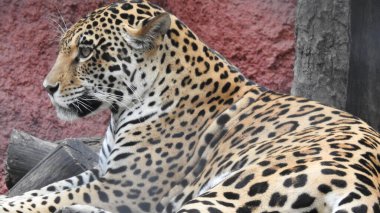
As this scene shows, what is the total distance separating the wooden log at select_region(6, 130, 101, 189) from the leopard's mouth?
1268mm

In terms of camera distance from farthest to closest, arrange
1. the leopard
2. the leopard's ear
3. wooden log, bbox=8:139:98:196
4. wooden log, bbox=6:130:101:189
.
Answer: wooden log, bbox=6:130:101:189, wooden log, bbox=8:139:98:196, the leopard's ear, the leopard

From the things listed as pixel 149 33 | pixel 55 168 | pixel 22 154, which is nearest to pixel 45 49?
pixel 22 154

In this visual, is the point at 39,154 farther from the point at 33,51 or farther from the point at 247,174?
the point at 247,174

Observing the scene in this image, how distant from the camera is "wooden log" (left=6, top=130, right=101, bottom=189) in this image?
10.2 metres

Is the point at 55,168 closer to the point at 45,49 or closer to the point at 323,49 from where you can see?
the point at 323,49

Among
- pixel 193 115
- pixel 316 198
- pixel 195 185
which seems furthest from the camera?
pixel 193 115

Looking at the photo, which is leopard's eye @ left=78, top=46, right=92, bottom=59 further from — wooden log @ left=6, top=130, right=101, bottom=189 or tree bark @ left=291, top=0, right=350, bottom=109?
tree bark @ left=291, top=0, right=350, bottom=109

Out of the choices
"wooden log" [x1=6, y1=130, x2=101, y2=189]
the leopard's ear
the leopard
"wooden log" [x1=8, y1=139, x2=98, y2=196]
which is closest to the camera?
the leopard

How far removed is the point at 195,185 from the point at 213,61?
1.29m

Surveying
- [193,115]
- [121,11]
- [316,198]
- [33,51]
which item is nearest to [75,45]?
[121,11]

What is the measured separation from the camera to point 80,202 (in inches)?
322

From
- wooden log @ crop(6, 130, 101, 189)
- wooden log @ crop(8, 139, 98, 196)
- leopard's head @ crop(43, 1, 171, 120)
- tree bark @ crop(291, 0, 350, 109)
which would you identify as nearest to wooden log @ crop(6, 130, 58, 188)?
wooden log @ crop(6, 130, 101, 189)

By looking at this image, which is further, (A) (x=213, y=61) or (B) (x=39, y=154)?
(B) (x=39, y=154)

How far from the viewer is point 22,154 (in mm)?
10180
